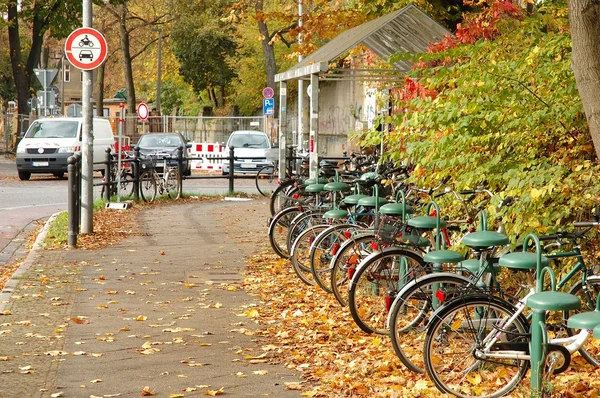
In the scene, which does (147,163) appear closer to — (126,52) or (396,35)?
(396,35)

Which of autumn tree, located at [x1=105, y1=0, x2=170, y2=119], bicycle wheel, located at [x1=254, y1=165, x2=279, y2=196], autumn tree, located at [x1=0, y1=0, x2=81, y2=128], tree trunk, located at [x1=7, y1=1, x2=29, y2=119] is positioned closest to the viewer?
bicycle wheel, located at [x1=254, y1=165, x2=279, y2=196]

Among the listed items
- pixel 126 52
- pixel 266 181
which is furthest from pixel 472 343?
pixel 126 52

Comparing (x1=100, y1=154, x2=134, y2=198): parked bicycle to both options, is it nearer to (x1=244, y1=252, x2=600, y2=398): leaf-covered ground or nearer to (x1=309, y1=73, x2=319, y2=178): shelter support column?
(x1=309, y1=73, x2=319, y2=178): shelter support column

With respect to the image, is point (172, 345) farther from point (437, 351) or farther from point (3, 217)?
point (3, 217)

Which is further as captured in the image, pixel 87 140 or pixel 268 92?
pixel 268 92

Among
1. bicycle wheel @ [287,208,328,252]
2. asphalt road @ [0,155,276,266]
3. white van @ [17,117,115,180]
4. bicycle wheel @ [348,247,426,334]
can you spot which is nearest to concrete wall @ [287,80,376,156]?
asphalt road @ [0,155,276,266]

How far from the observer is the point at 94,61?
1470cm

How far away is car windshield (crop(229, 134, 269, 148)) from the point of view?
34281 mm

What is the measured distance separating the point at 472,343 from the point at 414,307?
84cm

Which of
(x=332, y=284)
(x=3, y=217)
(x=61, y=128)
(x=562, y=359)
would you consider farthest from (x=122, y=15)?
(x=562, y=359)

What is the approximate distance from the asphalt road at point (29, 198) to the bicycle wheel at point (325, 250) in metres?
5.18

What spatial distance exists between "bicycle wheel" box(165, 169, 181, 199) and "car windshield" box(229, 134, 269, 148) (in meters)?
10.3

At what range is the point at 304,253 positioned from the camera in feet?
34.5

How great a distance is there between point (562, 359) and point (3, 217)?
1533 cm
